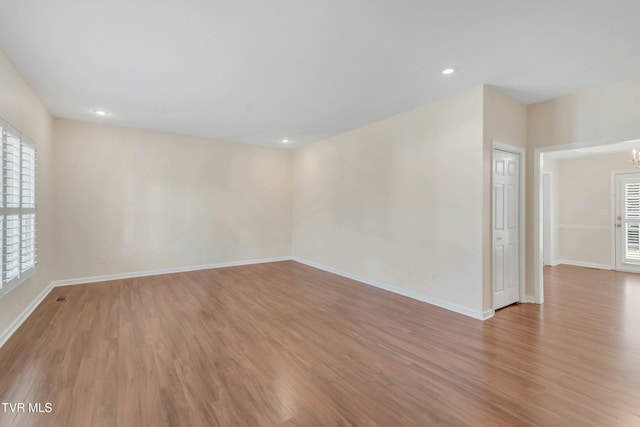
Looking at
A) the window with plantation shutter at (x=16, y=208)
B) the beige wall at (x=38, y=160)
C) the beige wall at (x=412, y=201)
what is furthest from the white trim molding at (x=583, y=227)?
the beige wall at (x=38, y=160)

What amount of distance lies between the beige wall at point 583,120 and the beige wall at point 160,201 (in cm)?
514

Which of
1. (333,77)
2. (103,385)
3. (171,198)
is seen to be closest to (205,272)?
(171,198)

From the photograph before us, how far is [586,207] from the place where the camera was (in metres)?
6.62

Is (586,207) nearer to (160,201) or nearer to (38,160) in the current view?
(160,201)

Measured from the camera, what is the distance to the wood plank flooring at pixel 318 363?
1831mm

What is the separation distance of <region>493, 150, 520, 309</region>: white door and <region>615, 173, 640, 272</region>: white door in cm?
425

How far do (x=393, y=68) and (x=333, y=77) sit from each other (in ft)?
2.23

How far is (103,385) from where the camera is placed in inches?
82.7

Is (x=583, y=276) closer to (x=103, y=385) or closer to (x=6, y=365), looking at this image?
(x=103, y=385)

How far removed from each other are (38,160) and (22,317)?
211 centimetres

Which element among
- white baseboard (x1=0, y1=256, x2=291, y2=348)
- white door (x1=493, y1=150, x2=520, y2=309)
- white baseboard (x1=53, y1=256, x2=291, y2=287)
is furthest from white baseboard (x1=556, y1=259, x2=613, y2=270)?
white baseboard (x1=53, y1=256, x2=291, y2=287)

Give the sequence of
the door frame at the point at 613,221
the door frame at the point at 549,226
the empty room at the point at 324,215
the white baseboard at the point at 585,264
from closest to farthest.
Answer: the empty room at the point at 324,215 → the door frame at the point at 613,221 → the white baseboard at the point at 585,264 → the door frame at the point at 549,226

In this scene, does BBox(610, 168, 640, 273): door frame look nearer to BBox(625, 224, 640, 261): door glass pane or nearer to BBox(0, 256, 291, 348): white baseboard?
BBox(625, 224, 640, 261): door glass pane

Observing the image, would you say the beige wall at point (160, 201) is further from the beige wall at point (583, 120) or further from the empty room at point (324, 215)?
the beige wall at point (583, 120)
